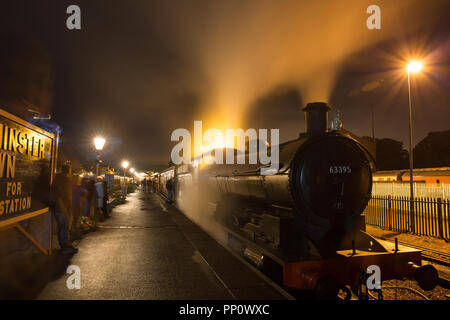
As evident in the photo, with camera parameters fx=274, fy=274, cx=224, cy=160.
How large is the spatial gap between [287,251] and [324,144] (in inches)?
70.8

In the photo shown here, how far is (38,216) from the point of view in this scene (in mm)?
5852

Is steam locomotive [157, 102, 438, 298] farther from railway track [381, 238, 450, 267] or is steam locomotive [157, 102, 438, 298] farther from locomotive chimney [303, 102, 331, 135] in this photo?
railway track [381, 238, 450, 267]

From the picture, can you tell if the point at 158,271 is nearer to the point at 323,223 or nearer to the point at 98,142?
the point at 323,223

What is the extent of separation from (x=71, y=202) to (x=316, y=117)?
5.70 m

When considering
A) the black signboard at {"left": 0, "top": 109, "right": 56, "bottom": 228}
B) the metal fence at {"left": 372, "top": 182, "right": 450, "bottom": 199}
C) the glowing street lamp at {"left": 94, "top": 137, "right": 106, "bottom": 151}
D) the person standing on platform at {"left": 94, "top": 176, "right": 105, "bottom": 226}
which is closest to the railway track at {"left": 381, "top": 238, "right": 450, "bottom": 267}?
the black signboard at {"left": 0, "top": 109, "right": 56, "bottom": 228}

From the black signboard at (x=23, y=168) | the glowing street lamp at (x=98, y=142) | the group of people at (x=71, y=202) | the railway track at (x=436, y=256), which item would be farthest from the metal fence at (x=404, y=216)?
the black signboard at (x=23, y=168)

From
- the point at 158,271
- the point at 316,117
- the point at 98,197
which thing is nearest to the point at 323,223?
the point at 316,117

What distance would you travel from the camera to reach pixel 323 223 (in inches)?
169

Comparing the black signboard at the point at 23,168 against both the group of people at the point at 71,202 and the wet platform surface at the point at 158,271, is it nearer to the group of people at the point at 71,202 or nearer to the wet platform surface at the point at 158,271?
the group of people at the point at 71,202

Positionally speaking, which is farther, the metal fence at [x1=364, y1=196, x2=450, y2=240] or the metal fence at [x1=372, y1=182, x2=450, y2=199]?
the metal fence at [x1=372, y1=182, x2=450, y2=199]

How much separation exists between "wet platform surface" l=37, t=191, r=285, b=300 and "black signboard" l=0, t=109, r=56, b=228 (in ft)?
4.50

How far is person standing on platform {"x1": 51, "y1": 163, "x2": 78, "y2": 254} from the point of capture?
6.16m

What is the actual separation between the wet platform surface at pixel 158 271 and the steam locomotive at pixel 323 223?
0.67m
